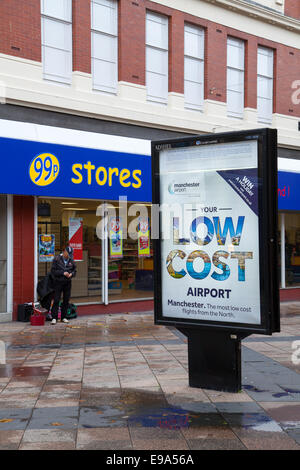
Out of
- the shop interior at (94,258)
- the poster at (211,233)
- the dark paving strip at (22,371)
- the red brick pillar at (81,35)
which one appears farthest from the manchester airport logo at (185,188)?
the red brick pillar at (81,35)

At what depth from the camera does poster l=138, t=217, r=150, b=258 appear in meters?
15.6

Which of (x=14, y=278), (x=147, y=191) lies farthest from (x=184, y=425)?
(x=147, y=191)

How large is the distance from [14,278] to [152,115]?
587 centimetres

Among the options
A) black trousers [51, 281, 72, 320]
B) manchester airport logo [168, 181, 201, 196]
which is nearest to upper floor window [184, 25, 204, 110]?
black trousers [51, 281, 72, 320]

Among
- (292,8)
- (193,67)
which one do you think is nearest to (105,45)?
(193,67)

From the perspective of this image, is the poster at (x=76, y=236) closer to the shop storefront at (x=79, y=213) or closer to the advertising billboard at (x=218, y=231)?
the shop storefront at (x=79, y=213)

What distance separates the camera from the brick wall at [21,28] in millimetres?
12789

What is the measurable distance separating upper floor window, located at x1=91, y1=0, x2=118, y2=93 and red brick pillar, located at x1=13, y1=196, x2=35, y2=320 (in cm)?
394

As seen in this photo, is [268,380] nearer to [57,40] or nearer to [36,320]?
[36,320]

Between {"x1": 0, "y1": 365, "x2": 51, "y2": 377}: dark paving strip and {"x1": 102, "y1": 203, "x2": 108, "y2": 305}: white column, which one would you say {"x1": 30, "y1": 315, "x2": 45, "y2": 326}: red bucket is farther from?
{"x1": 0, "y1": 365, "x2": 51, "y2": 377}: dark paving strip

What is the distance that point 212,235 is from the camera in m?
6.69

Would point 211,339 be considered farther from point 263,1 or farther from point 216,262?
point 263,1

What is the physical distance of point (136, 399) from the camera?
6531 millimetres
